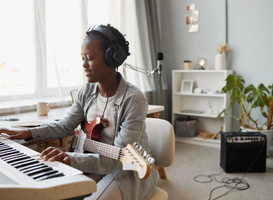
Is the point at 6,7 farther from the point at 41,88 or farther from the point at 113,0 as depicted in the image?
the point at 113,0

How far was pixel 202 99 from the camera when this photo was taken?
3.94 m

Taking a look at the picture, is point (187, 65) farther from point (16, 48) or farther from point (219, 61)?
point (16, 48)

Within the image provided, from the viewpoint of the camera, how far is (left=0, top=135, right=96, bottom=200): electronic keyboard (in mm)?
649

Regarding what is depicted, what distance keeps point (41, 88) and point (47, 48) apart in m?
0.37

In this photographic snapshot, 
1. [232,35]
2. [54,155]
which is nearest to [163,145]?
[54,155]

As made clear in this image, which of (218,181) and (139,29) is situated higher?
(139,29)

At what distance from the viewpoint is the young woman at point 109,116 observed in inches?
44.6

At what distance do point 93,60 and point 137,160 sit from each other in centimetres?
56

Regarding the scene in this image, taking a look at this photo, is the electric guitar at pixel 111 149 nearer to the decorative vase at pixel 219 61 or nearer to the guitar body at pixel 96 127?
the guitar body at pixel 96 127

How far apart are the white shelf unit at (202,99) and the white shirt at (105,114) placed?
99.0 inches

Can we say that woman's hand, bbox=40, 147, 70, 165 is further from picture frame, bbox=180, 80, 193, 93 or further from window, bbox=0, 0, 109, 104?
picture frame, bbox=180, 80, 193, 93

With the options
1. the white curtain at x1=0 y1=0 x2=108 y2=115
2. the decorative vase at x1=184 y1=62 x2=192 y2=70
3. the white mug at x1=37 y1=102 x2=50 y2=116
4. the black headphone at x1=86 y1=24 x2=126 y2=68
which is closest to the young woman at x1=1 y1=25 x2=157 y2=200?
the black headphone at x1=86 y1=24 x2=126 y2=68

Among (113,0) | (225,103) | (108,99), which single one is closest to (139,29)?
(113,0)

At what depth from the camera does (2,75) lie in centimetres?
217
